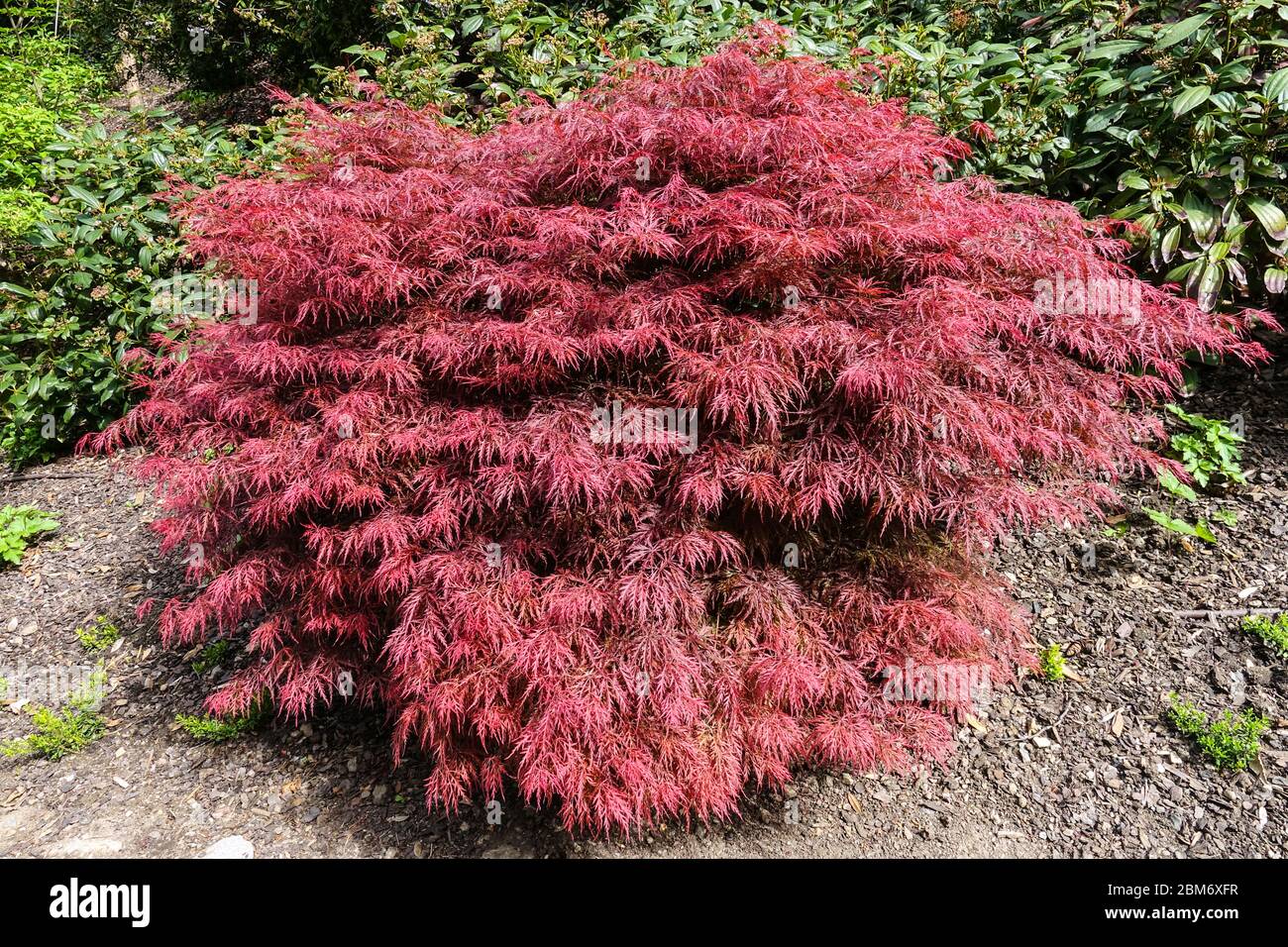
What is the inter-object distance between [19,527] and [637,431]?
3.36 m

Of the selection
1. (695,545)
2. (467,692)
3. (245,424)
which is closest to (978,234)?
(695,545)

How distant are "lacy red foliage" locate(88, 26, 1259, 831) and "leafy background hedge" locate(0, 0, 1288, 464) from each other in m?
1.11

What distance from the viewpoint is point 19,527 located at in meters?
3.63

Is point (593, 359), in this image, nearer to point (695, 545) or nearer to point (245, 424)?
point (695, 545)

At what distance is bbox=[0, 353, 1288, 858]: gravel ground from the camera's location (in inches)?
92.1

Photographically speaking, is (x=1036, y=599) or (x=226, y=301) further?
(x=1036, y=599)

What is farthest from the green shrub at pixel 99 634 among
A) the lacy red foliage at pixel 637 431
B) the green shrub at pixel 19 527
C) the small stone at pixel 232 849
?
the small stone at pixel 232 849

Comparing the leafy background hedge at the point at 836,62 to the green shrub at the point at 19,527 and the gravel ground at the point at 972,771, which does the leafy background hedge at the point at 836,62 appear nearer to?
the green shrub at the point at 19,527

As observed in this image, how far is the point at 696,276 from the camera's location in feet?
7.27

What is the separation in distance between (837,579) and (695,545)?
0.53 metres

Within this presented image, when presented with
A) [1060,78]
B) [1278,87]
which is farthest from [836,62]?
[1278,87]

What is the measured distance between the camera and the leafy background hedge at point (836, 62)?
3174 millimetres

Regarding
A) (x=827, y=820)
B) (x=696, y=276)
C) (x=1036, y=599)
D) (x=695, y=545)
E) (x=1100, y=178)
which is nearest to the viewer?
(x=695, y=545)

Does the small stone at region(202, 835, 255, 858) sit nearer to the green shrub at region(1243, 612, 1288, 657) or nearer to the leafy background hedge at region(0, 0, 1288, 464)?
the leafy background hedge at region(0, 0, 1288, 464)
